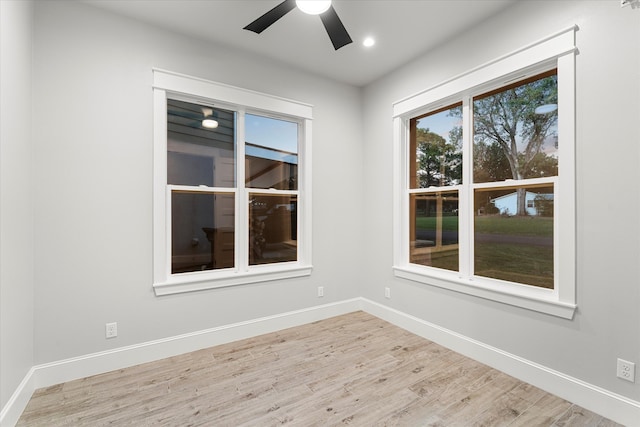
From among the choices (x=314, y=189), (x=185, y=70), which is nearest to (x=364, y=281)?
(x=314, y=189)

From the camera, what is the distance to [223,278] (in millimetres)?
3041

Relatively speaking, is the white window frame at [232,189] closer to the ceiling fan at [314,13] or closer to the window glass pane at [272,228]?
the window glass pane at [272,228]

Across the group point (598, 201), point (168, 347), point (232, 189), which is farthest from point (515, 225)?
point (168, 347)

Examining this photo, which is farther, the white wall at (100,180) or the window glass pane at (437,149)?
the window glass pane at (437,149)

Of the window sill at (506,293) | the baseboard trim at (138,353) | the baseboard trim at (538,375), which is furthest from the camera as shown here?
the window sill at (506,293)

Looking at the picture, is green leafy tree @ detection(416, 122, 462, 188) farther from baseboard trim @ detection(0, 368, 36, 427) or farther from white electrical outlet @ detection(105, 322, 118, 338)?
baseboard trim @ detection(0, 368, 36, 427)

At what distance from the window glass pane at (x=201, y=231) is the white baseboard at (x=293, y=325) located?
0.68m

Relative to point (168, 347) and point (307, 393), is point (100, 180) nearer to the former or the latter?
point (168, 347)

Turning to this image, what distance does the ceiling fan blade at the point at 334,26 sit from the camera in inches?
78.3

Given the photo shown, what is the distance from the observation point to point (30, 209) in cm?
221

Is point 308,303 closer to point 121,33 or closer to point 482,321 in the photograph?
point 482,321

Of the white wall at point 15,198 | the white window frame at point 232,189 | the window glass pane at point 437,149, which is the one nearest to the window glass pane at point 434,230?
the window glass pane at point 437,149

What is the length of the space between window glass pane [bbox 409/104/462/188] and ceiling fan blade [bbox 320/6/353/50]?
152 centimetres

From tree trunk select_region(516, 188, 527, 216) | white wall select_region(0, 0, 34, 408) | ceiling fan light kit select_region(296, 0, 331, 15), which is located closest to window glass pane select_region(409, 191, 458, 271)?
tree trunk select_region(516, 188, 527, 216)
